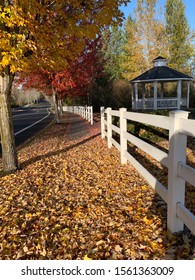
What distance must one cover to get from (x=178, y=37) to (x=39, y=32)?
39520mm

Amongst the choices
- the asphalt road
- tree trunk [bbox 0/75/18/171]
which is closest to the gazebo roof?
the asphalt road

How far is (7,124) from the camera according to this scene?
19.0ft

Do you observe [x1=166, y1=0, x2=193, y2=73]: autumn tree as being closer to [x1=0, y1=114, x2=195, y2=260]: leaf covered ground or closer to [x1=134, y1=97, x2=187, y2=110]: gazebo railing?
[x1=134, y1=97, x2=187, y2=110]: gazebo railing

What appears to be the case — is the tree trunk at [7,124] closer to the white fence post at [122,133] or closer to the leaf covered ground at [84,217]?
the leaf covered ground at [84,217]

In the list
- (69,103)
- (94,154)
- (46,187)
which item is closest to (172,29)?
(69,103)

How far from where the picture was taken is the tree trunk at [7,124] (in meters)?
5.58

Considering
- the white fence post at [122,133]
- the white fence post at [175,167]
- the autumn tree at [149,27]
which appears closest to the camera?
the white fence post at [175,167]

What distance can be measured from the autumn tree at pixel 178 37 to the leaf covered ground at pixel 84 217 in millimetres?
32649

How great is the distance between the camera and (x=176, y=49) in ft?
125

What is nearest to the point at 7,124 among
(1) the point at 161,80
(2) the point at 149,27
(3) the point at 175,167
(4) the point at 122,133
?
→ (4) the point at 122,133

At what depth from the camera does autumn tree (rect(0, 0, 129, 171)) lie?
15.3 feet

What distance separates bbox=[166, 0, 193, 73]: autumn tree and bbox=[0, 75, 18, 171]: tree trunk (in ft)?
106

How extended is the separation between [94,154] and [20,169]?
7.42 ft

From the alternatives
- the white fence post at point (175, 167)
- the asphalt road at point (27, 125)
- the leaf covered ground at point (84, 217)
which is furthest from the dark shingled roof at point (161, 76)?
the white fence post at point (175, 167)
